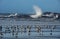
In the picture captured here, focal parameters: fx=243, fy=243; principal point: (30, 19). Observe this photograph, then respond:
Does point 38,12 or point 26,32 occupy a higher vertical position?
point 38,12

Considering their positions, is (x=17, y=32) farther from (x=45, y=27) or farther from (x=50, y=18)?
(x=50, y=18)

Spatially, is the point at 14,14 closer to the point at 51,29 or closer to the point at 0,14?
the point at 0,14

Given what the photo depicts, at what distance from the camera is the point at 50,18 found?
834 centimetres

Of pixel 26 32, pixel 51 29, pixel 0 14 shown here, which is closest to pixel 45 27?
pixel 51 29

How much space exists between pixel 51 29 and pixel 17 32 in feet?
3.20

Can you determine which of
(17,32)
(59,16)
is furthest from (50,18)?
(17,32)

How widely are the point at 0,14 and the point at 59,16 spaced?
2079 millimetres

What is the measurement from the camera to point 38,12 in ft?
29.2

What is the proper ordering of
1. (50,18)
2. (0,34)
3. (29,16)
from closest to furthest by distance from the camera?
(0,34), (50,18), (29,16)

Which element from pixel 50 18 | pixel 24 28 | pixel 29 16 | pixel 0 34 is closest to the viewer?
pixel 0 34

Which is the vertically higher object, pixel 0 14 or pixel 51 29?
pixel 0 14

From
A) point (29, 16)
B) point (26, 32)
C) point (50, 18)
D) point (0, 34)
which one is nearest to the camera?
point (0, 34)

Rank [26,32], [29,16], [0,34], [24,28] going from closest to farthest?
1. [0,34]
2. [26,32]
3. [24,28]
4. [29,16]

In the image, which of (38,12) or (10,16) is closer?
(10,16)
